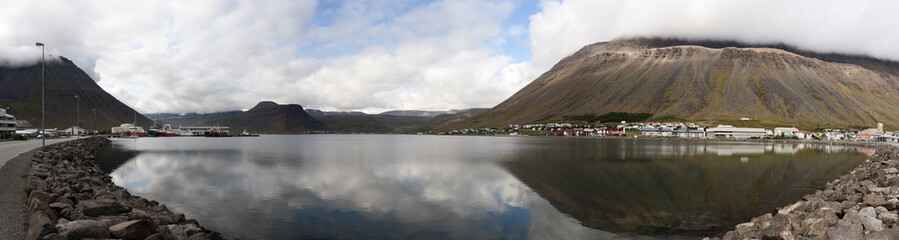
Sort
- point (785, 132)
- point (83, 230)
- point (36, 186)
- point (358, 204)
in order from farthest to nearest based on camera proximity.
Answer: point (785, 132), point (358, 204), point (36, 186), point (83, 230)

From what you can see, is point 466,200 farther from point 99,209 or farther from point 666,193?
point 99,209

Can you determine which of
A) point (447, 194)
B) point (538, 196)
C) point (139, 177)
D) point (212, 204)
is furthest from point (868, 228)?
point (139, 177)

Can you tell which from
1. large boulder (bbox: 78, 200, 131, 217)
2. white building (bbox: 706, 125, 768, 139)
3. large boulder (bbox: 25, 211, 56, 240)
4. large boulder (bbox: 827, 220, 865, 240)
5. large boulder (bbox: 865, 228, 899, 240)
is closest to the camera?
large boulder (bbox: 25, 211, 56, 240)

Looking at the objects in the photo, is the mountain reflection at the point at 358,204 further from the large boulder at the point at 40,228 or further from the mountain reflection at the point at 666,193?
the large boulder at the point at 40,228

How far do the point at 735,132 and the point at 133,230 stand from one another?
210477mm

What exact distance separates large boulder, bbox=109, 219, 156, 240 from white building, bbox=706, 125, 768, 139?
206 metres

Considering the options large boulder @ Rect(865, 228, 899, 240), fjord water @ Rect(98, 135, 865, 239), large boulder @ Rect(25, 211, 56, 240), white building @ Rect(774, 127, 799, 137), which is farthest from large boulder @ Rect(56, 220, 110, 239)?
A: white building @ Rect(774, 127, 799, 137)

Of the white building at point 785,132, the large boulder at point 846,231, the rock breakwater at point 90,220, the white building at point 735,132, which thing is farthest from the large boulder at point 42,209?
the white building at point 785,132

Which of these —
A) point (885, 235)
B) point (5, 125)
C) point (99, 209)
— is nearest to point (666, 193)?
point (885, 235)

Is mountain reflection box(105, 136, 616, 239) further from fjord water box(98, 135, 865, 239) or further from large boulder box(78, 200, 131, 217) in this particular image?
large boulder box(78, 200, 131, 217)

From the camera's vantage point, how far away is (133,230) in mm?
11281

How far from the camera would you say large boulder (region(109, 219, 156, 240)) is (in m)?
11.0

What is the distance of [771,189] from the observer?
30.1m

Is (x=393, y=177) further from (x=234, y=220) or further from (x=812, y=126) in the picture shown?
(x=812, y=126)
